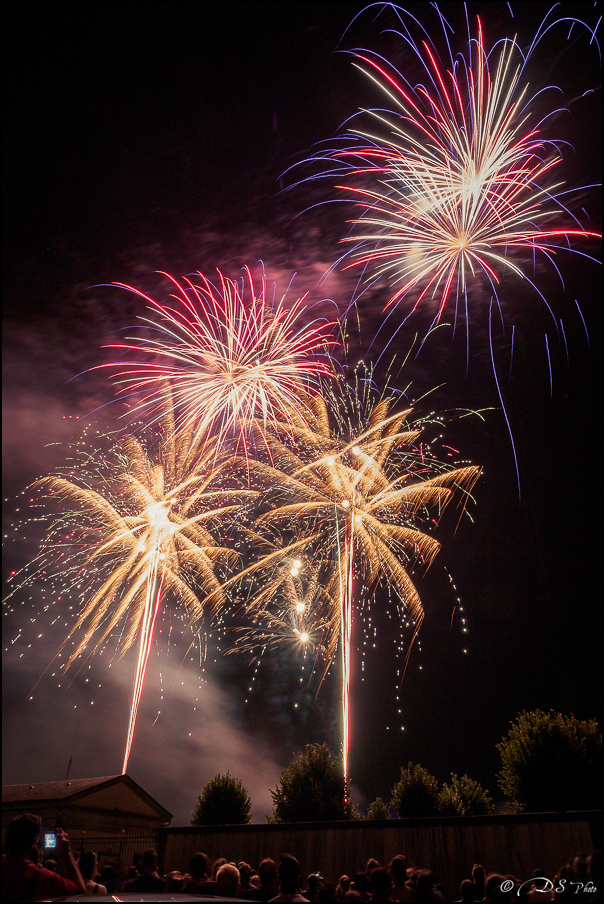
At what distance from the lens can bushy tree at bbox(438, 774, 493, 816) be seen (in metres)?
21.2

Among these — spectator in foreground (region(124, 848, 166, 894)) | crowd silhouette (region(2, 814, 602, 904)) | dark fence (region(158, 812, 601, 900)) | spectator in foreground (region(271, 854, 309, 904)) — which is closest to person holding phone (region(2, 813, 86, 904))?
crowd silhouette (region(2, 814, 602, 904))

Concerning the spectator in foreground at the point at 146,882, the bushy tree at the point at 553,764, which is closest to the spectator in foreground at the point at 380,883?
the spectator in foreground at the point at 146,882

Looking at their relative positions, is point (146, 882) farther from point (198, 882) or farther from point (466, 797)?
point (466, 797)

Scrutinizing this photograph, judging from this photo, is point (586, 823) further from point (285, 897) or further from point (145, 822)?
point (145, 822)

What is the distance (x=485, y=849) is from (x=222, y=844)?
8448 mm

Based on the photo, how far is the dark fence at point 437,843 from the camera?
38.8 feet

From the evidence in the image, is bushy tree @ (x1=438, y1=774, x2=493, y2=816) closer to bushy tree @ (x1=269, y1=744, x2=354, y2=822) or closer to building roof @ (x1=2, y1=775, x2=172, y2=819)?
bushy tree @ (x1=269, y1=744, x2=354, y2=822)

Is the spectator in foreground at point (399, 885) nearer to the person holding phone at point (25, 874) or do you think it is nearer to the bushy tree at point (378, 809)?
the person holding phone at point (25, 874)

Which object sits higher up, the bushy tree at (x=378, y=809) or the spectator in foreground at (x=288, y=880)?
the spectator in foreground at (x=288, y=880)

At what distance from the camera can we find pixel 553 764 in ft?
59.5

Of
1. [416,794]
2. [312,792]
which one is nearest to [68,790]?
[312,792]

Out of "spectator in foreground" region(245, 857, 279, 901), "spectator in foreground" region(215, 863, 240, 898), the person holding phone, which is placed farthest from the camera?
"spectator in foreground" region(245, 857, 279, 901)

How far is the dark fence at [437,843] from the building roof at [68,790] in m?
15.0

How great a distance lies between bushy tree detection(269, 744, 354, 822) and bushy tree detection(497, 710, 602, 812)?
21.4 ft
